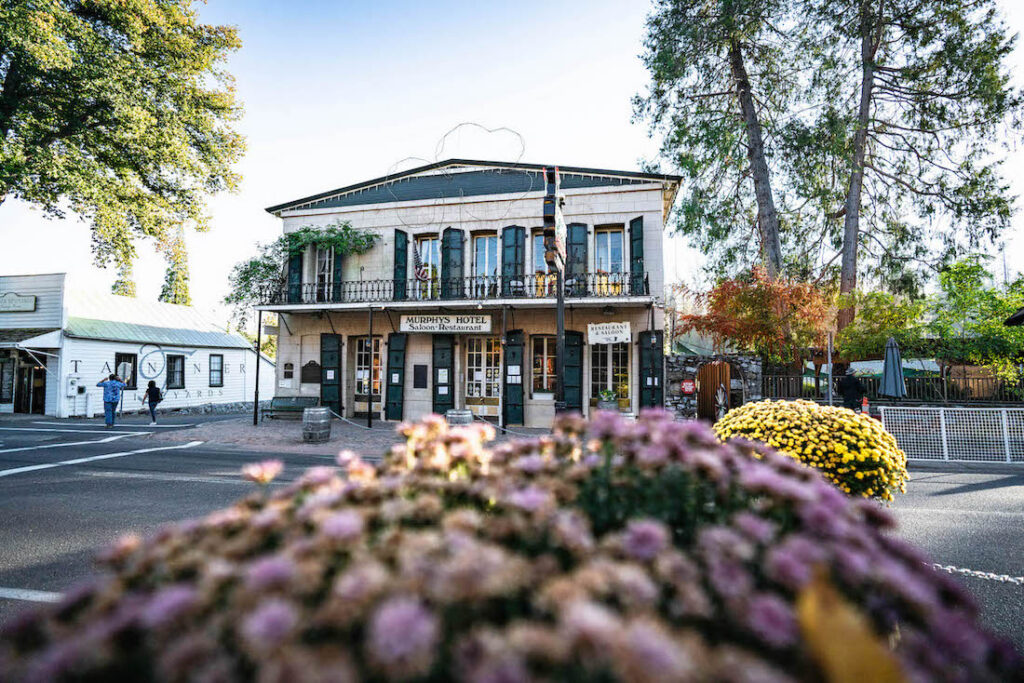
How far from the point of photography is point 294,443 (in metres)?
11.2

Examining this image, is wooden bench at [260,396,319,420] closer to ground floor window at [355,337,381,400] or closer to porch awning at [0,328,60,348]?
ground floor window at [355,337,381,400]

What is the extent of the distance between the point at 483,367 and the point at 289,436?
20.4 ft

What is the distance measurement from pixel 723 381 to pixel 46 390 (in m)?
25.2

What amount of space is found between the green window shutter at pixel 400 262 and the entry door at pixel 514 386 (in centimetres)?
438

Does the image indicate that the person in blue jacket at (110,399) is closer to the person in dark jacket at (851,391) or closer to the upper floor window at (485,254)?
the upper floor window at (485,254)

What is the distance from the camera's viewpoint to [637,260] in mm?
13875

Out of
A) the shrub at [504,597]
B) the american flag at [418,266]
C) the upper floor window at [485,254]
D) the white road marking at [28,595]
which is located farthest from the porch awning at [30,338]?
the shrub at [504,597]

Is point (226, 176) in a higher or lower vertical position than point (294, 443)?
higher

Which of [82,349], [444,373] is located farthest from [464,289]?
[82,349]

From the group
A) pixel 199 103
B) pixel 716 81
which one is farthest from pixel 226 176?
pixel 716 81

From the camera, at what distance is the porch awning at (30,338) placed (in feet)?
54.4

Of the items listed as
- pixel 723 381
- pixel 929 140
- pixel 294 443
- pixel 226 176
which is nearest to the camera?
pixel 294 443

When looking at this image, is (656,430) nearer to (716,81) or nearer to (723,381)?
(723,381)

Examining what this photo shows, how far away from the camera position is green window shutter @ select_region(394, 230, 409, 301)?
15.5 meters
